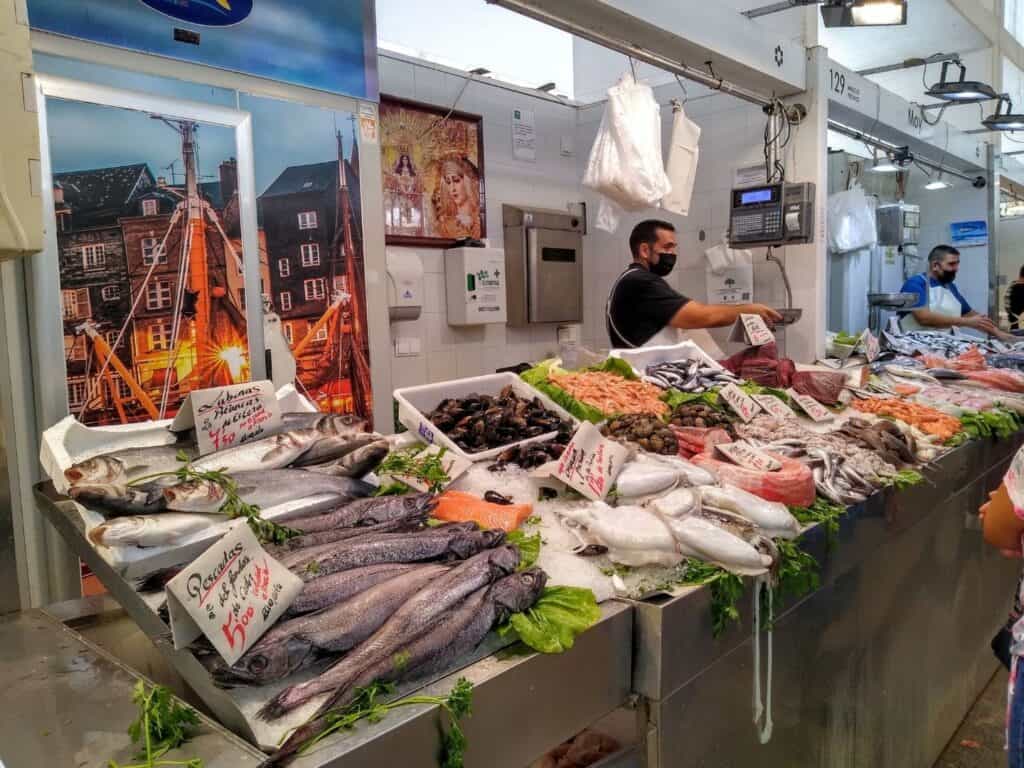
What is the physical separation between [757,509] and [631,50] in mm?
3408

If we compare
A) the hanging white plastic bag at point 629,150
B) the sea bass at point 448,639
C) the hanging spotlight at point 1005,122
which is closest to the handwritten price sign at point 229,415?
the sea bass at point 448,639

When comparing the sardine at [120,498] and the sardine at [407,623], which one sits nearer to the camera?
the sardine at [407,623]

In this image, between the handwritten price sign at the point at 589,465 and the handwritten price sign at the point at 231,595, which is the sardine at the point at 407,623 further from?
the handwritten price sign at the point at 589,465

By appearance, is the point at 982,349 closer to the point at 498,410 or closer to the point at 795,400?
the point at 795,400

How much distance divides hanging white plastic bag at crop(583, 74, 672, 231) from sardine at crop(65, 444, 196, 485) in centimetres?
353

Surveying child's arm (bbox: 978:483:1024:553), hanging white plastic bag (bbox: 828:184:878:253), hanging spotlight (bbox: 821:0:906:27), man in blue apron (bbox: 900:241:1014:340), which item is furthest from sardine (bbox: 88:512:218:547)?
man in blue apron (bbox: 900:241:1014:340)

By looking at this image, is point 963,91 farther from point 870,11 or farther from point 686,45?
point 686,45

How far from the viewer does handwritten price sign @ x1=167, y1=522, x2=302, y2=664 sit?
1.24 m

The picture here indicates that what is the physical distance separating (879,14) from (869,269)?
441 centimetres

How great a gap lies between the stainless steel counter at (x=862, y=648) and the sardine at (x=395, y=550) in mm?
402

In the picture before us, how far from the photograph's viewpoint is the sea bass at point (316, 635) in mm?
1258

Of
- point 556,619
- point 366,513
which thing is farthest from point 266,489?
point 556,619

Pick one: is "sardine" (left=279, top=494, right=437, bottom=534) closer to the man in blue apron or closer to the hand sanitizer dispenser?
the hand sanitizer dispenser

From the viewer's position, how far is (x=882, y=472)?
2885mm
